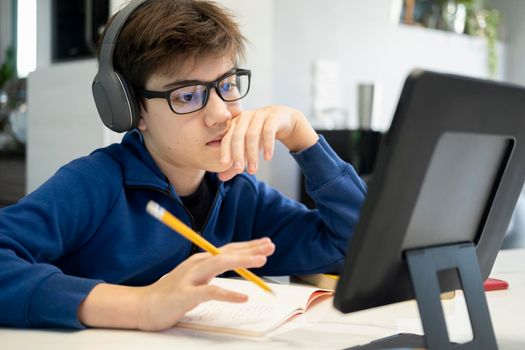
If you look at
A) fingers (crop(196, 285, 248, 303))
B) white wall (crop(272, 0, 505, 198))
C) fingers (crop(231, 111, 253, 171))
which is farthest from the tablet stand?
white wall (crop(272, 0, 505, 198))

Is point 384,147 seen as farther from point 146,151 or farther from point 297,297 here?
point 146,151

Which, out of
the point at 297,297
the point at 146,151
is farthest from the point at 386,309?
the point at 146,151

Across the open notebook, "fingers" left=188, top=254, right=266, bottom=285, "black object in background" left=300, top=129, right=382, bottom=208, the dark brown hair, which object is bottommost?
"black object in background" left=300, top=129, right=382, bottom=208

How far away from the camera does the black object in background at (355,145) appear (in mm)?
3227

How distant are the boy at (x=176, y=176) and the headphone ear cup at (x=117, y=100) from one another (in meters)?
0.03

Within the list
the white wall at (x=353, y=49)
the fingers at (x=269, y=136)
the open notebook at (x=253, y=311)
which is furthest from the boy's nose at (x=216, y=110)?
the white wall at (x=353, y=49)

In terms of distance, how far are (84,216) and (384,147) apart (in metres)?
0.57

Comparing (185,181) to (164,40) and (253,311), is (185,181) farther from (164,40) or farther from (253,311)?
(253,311)

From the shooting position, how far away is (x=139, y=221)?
1068 millimetres

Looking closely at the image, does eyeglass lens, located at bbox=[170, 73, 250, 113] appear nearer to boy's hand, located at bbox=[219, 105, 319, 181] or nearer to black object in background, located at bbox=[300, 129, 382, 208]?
boy's hand, located at bbox=[219, 105, 319, 181]

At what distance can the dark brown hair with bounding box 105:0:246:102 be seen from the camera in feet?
3.44

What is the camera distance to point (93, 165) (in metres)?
1.03

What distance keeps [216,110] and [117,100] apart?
0.17 metres

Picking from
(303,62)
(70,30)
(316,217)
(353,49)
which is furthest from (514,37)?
(316,217)
